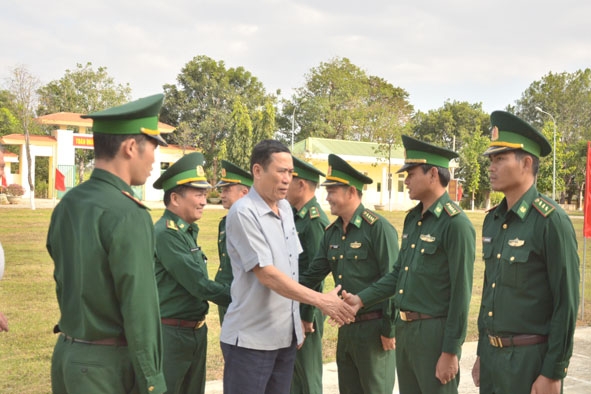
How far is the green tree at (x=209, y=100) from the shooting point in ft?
142

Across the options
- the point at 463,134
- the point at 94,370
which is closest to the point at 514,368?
the point at 94,370

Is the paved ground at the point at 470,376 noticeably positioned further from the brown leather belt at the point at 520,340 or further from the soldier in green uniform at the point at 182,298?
the brown leather belt at the point at 520,340

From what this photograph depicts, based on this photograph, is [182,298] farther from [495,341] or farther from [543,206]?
[543,206]

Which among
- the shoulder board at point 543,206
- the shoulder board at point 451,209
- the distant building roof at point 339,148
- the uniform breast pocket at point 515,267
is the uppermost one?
the distant building roof at point 339,148

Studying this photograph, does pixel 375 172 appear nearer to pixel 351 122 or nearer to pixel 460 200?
pixel 351 122

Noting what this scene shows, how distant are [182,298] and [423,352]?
5.27 ft

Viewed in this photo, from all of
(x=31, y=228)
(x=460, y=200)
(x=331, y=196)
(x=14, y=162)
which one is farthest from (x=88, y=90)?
(x=331, y=196)

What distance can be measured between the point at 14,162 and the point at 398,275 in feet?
128

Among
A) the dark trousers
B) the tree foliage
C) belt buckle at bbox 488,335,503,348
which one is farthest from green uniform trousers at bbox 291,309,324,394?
the tree foliage

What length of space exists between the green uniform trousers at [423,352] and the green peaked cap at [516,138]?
1098 millimetres

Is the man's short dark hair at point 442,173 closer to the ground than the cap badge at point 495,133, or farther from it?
closer to the ground

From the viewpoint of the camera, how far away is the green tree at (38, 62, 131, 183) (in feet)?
119

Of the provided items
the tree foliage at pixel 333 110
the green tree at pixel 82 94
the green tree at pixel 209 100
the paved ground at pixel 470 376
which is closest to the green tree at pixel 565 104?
the tree foliage at pixel 333 110

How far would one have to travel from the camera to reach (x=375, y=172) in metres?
45.7
